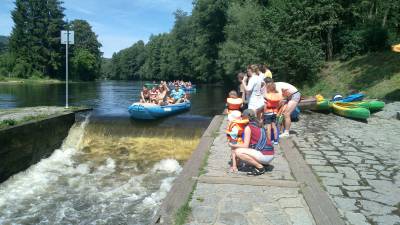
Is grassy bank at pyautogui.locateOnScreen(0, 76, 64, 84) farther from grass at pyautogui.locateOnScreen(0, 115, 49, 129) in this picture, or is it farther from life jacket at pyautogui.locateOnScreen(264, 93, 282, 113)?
life jacket at pyautogui.locateOnScreen(264, 93, 282, 113)

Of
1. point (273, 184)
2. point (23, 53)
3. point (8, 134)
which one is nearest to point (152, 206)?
point (273, 184)

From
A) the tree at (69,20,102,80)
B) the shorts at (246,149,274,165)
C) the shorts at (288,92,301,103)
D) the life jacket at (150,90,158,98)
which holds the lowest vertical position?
the shorts at (246,149,274,165)

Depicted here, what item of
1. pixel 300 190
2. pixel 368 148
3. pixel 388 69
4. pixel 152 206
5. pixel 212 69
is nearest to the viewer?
pixel 300 190

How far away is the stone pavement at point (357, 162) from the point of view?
16.6 feet

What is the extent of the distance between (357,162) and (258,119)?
1947 millimetres

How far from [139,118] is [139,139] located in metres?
2.65

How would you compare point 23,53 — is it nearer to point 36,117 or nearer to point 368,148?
point 36,117

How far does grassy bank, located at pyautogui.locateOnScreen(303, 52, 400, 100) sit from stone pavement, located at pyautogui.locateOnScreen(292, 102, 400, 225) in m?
4.26

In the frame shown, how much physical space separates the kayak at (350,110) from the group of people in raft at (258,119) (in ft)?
11.6

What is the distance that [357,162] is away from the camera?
7207 mm

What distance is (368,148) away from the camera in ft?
27.6

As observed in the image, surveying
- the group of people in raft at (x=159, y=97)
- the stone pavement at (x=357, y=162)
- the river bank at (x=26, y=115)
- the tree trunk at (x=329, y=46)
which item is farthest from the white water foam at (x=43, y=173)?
the tree trunk at (x=329, y=46)

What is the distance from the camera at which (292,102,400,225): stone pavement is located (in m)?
5.05

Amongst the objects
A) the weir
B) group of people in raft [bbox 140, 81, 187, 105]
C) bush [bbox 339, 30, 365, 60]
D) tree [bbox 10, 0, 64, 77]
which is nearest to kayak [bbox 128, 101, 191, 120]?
group of people in raft [bbox 140, 81, 187, 105]
